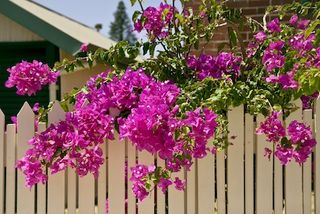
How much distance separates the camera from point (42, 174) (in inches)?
124

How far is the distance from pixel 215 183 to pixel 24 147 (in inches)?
52.2

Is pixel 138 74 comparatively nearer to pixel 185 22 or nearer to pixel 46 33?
pixel 185 22

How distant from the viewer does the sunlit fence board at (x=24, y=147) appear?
3367mm

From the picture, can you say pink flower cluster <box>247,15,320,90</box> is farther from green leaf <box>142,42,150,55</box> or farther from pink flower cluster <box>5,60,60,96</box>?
pink flower cluster <box>5,60,60,96</box>

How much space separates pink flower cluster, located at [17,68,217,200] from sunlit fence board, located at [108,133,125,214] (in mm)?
246

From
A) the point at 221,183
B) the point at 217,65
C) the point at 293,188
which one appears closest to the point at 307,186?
the point at 293,188

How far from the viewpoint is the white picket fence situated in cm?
327

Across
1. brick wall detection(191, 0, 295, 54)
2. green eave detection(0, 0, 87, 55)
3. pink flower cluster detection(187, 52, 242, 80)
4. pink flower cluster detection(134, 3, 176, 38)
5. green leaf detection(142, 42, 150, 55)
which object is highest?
green eave detection(0, 0, 87, 55)

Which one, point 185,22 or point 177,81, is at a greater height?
point 185,22

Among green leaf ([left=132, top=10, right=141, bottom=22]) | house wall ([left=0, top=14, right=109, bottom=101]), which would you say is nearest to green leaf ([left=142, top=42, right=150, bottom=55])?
green leaf ([left=132, top=10, right=141, bottom=22])

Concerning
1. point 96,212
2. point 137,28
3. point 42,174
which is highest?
point 137,28

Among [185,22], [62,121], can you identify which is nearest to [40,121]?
[62,121]

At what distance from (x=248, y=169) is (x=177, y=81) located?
80cm

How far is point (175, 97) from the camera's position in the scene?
2.83 m
